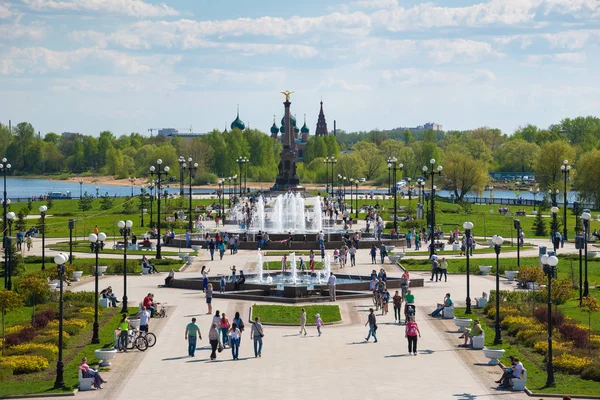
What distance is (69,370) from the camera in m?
26.6

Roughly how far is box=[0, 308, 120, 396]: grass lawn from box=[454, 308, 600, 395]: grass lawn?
10699 mm

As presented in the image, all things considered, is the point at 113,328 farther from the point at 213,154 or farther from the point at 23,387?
the point at 213,154

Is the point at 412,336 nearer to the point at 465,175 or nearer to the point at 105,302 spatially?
the point at 105,302

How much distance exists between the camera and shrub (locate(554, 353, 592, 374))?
86.0ft

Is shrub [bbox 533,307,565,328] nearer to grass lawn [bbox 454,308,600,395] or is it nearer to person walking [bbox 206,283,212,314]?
grass lawn [bbox 454,308,600,395]

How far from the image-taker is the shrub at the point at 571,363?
86.0ft

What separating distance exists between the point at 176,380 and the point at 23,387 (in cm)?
359

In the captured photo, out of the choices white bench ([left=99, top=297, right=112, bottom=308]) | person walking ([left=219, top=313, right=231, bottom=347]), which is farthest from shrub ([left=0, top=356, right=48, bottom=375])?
white bench ([left=99, top=297, right=112, bottom=308])

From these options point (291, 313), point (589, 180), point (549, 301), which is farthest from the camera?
point (589, 180)

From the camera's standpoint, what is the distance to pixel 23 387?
24.8 meters

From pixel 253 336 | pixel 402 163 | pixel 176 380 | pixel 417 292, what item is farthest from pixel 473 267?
pixel 402 163

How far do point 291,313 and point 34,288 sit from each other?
9093 millimetres

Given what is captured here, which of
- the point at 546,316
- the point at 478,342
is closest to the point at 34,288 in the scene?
the point at 478,342

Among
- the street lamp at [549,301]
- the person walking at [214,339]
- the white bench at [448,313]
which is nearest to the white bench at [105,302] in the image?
the person walking at [214,339]
